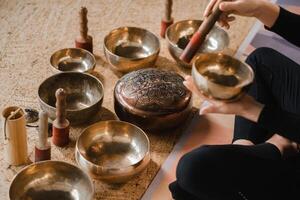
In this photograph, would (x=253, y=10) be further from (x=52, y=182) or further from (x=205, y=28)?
(x=52, y=182)

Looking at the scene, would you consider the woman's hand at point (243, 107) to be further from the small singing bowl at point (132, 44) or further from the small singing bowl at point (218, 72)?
the small singing bowl at point (132, 44)

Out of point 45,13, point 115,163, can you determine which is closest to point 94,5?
point 45,13

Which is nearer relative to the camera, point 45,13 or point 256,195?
point 256,195

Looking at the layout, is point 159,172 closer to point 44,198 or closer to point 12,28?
point 44,198

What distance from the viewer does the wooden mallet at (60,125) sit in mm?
1542

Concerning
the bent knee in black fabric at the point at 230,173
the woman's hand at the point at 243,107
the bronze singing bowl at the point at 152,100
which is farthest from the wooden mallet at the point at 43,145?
the woman's hand at the point at 243,107

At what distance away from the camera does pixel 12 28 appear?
2.26 metres

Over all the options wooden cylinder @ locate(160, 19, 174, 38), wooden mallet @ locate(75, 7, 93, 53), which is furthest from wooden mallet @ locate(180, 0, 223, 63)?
wooden cylinder @ locate(160, 19, 174, 38)

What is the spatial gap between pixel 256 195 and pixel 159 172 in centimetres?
41

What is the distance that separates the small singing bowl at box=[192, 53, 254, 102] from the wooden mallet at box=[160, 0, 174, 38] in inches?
34.8

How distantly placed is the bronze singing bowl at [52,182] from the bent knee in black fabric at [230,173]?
292mm

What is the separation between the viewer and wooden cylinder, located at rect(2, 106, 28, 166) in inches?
57.8

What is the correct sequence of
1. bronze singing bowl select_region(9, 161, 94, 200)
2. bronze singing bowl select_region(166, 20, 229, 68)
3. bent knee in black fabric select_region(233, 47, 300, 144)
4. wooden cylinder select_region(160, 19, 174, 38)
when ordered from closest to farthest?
bronze singing bowl select_region(9, 161, 94, 200) → bent knee in black fabric select_region(233, 47, 300, 144) → bronze singing bowl select_region(166, 20, 229, 68) → wooden cylinder select_region(160, 19, 174, 38)

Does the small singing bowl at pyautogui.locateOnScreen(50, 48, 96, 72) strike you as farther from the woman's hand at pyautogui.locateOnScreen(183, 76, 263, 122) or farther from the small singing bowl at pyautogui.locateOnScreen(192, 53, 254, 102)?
the woman's hand at pyautogui.locateOnScreen(183, 76, 263, 122)
